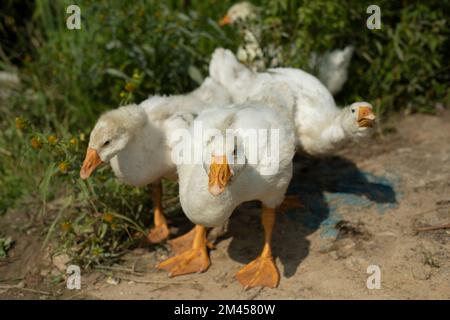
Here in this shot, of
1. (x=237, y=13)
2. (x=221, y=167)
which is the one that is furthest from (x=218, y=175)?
(x=237, y=13)

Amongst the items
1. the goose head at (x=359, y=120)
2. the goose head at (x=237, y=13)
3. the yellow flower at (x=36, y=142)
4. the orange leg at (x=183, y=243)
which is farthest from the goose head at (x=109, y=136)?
the goose head at (x=237, y=13)

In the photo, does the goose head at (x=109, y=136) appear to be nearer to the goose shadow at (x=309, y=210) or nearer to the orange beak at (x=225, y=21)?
the goose shadow at (x=309, y=210)

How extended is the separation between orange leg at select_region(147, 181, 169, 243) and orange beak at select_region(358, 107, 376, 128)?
67.1 inches

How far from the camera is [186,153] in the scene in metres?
3.82

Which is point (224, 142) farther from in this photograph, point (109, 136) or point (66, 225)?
point (66, 225)

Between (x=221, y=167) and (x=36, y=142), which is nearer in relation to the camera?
(x=221, y=167)

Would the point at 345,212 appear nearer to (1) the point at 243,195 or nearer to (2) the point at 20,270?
(1) the point at 243,195

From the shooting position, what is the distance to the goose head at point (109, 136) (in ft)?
12.6

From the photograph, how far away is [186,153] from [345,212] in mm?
1593

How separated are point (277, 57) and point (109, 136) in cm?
222

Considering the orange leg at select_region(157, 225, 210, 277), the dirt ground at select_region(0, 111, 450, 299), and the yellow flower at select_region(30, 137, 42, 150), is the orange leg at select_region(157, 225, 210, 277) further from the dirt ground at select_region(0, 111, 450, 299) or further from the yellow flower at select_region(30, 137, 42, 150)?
the yellow flower at select_region(30, 137, 42, 150)

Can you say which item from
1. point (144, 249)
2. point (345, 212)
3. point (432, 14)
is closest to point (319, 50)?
point (432, 14)

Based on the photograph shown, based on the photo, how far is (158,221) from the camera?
4672mm

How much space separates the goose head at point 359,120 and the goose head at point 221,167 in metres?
1.22
